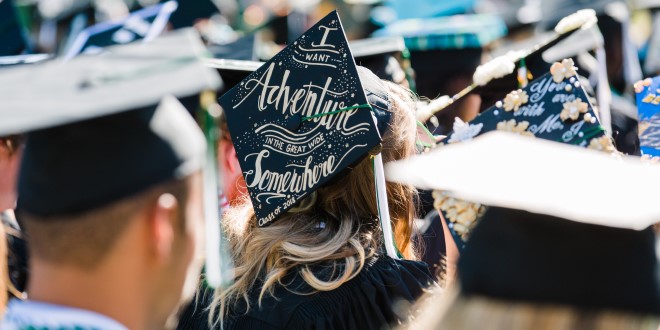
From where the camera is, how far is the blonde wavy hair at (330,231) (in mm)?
2242

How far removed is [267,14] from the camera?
7.83m

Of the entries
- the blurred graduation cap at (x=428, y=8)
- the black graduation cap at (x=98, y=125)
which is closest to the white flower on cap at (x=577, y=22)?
the black graduation cap at (x=98, y=125)

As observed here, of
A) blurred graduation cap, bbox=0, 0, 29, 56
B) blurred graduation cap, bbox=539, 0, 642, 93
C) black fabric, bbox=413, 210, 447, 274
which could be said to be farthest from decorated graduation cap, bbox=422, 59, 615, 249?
blurred graduation cap, bbox=0, 0, 29, 56

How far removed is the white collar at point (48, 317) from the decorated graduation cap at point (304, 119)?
960 millimetres

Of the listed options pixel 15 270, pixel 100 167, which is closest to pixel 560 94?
pixel 100 167

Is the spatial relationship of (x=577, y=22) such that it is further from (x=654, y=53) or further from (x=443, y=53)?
(x=654, y=53)

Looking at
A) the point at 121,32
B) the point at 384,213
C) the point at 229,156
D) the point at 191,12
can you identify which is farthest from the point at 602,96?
the point at 191,12

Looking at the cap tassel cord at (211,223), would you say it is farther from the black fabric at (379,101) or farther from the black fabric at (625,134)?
the black fabric at (625,134)

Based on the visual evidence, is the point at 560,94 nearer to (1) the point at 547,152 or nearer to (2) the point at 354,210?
(2) the point at 354,210

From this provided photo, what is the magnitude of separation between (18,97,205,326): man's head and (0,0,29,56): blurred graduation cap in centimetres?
385

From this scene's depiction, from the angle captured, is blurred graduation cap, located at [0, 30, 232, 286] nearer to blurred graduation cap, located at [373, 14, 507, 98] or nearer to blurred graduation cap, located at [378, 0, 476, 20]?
blurred graduation cap, located at [373, 14, 507, 98]

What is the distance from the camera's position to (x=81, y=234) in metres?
1.45

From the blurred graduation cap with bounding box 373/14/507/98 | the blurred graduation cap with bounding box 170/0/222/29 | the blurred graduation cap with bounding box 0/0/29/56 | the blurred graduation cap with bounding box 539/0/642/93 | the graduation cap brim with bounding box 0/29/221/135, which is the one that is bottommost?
the blurred graduation cap with bounding box 170/0/222/29

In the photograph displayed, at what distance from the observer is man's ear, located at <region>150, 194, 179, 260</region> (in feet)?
4.91
